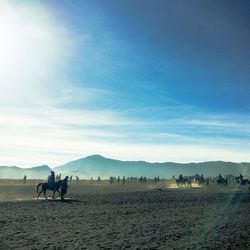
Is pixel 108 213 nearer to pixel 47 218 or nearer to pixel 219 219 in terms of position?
pixel 47 218

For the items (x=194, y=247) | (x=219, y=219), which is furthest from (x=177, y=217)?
(x=194, y=247)

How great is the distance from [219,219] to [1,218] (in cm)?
1235

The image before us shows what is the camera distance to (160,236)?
17.0m

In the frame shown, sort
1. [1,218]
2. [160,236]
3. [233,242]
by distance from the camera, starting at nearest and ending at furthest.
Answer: [233,242]
[160,236]
[1,218]

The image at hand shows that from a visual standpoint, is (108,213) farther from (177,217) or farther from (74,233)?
(74,233)

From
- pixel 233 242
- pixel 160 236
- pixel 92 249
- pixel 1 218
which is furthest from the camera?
pixel 1 218

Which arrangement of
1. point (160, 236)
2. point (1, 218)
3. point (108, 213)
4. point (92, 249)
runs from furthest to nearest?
1. point (108, 213)
2. point (1, 218)
3. point (160, 236)
4. point (92, 249)

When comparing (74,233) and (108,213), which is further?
(108,213)

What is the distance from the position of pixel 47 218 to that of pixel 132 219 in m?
4.83

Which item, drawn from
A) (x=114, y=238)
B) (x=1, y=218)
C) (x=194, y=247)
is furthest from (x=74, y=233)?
(x=1, y=218)

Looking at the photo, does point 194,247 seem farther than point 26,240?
No

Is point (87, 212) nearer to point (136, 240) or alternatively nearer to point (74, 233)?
point (74, 233)

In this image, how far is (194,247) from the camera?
1459 centimetres

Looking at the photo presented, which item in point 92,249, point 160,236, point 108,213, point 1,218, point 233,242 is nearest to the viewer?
point 92,249
